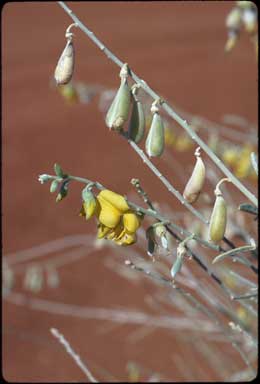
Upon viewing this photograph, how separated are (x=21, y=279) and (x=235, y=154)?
1.42 meters

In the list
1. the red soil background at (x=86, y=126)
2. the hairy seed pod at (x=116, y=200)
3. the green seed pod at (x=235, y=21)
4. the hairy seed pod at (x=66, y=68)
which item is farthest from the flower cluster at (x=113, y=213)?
the red soil background at (x=86, y=126)

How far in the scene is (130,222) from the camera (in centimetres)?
69

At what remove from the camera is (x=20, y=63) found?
431 centimetres

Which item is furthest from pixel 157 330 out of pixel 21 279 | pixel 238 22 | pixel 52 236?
pixel 238 22

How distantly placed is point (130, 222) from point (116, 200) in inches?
1.2

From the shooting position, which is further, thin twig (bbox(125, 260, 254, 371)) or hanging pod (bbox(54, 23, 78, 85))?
thin twig (bbox(125, 260, 254, 371))

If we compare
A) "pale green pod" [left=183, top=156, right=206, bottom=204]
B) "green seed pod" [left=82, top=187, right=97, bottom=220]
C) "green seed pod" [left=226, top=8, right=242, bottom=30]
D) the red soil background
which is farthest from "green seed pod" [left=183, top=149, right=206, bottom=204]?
the red soil background

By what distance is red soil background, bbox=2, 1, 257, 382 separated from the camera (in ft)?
8.31

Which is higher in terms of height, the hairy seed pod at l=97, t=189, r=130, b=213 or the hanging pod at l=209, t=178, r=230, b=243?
the hairy seed pod at l=97, t=189, r=130, b=213

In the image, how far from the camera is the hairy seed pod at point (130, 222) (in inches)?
27.0

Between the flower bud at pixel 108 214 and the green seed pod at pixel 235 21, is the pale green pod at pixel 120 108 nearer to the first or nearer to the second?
the flower bud at pixel 108 214

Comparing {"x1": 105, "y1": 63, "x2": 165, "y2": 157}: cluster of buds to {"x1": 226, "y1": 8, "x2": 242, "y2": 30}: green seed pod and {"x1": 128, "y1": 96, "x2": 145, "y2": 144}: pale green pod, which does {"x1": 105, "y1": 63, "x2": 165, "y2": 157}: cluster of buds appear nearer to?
{"x1": 128, "y1": 96, "x2": 145, "y2": 144}: pale green pod

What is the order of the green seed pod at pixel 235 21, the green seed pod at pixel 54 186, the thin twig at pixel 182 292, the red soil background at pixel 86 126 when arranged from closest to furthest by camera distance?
the green seed pod at pixel 54 186
the thin twig at pixel 182 292
the green seed pod at pixel 235 21
the red soil background at pixel 86 126

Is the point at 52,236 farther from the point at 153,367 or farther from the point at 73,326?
the point at 153,367
